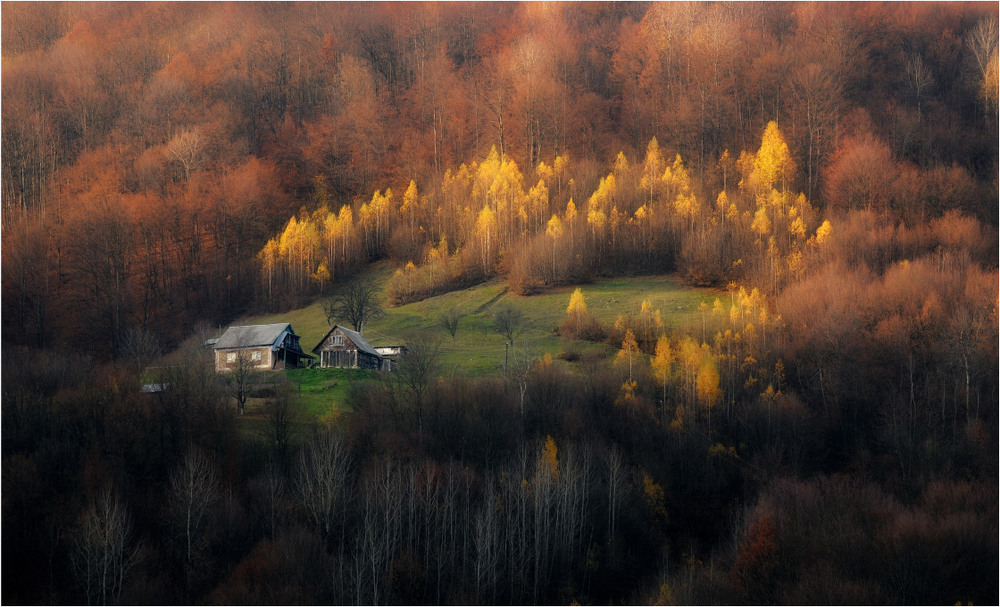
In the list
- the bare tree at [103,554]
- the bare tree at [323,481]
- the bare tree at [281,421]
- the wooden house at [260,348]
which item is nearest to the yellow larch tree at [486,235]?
the wooden house at [260,348]

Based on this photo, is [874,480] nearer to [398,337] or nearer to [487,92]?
[398,337]

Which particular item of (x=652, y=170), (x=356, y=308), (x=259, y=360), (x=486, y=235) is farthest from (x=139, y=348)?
(x=652, y=170)

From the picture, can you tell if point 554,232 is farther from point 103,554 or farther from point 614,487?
point 103,554

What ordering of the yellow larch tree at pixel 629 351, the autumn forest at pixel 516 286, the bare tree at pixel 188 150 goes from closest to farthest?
the autumn forest at pixel 516 286, the yellow larch tree at pixel 629 351, the bare tree at pixel 188 150

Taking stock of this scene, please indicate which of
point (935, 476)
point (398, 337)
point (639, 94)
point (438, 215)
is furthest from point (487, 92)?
point (935, 476)

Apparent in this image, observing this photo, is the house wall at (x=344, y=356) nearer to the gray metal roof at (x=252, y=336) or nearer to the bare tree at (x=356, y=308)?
the gray metal roof at (x=252, y=336)

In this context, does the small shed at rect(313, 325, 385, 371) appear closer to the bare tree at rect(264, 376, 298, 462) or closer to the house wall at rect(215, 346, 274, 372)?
the house wall at rect(215, 346, 274, 372)
